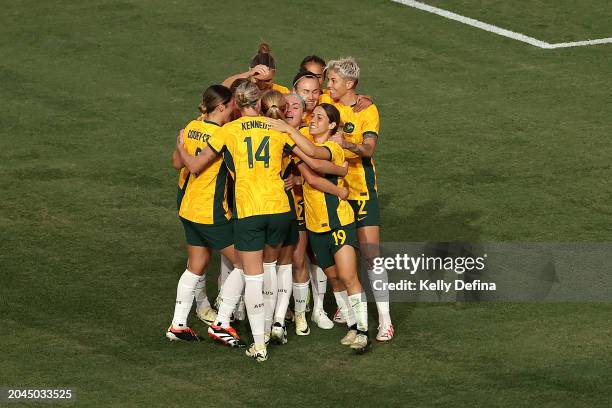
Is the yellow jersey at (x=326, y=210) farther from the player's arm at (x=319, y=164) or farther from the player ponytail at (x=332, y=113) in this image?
the player ponytail at (x=332, y=113)

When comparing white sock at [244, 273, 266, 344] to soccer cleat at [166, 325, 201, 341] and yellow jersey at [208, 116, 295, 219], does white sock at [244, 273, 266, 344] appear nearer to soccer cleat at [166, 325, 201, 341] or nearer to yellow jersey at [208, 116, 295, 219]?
yellow jersey at [208, 116, 295, 219]

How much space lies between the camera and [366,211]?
43.8 feet

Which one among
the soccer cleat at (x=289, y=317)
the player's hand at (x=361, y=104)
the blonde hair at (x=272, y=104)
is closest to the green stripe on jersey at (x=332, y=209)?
the blonde hair at (x=272, y=104)

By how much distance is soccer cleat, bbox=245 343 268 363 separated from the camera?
12555 mm

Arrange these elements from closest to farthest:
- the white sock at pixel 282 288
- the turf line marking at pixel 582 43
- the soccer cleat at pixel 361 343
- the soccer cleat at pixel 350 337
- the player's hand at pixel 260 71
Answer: the soccer cleat at pixel 361 343, the soccer cleat at pixel 350 337, the white sock at pixel 282 288, the player's hand at pixel 260 71, the turf line marking at pixel 582 43

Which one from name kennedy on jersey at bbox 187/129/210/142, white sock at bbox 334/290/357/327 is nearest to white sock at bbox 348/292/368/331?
white sock at bbox 334/290/357/327

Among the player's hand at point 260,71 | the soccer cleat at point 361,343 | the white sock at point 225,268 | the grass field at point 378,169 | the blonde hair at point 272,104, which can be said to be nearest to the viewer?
the grass field at point 378,169

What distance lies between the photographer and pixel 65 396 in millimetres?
11773

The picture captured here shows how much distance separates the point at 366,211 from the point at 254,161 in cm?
162

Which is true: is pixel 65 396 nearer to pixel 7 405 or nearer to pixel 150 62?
pixel 7 405

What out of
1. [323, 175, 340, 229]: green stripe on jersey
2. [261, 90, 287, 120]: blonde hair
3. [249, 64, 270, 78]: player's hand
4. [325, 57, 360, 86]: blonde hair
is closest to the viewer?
[261, 90, 287, 120]: blonde hair

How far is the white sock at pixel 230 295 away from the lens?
42.4ft

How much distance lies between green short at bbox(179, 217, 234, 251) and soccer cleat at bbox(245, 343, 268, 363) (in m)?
1.09

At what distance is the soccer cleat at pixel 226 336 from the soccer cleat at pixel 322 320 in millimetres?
934
